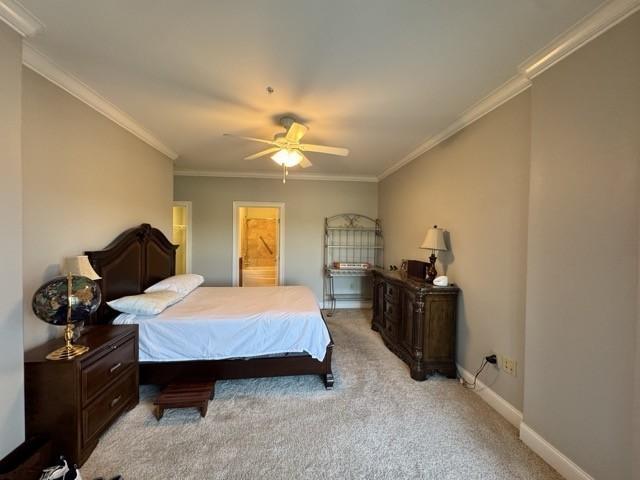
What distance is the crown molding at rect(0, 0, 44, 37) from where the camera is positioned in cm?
134

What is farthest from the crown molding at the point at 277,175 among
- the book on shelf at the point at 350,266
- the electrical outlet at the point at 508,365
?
the electrical outlet at the point at 508,365

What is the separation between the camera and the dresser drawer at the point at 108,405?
1643mm

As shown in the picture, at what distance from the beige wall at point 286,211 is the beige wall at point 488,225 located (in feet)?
7.14

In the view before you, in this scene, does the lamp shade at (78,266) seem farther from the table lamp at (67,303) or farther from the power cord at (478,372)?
the power cord at (478,372)

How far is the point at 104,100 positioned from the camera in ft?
7.47

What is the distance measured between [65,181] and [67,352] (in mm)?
1254

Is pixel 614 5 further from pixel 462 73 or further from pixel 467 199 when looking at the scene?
pixel 467 199

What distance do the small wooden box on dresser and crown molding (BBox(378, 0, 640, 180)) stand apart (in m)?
3.37

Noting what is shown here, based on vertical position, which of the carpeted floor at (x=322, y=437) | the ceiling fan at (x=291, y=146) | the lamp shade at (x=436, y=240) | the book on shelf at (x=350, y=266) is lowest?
the carpeted floor at (x=322, y=437)

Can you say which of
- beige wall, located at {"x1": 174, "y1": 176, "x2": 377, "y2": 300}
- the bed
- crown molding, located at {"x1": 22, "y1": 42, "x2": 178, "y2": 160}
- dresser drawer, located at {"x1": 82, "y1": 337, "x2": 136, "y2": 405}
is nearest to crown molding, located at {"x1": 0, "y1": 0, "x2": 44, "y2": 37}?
crown molding, located at {"x1": 22, "y1": 42, "x2": 178, "y2": 160}

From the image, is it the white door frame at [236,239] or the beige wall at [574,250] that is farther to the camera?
the white door frame at [236,239]

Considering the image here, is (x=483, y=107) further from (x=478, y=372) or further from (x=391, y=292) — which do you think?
(x=478, y=372)

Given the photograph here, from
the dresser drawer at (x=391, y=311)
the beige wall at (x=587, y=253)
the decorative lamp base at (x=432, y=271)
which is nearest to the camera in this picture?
the beige wall at (x=587, y=253)

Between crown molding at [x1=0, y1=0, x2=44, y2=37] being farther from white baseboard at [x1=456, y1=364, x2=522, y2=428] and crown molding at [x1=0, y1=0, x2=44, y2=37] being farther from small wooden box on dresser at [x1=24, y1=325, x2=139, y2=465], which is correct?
white baseboard at [x1=456, y1=364, x2=522, y2=428]
